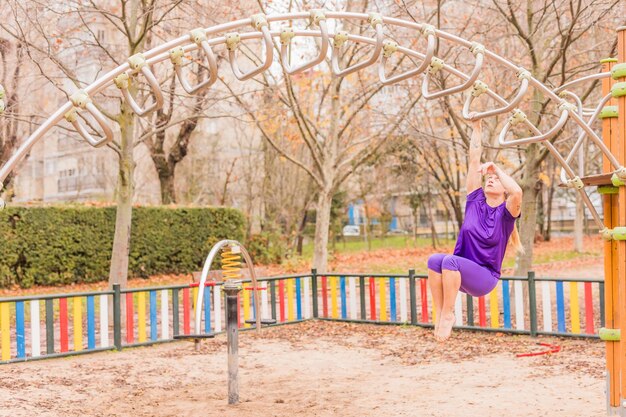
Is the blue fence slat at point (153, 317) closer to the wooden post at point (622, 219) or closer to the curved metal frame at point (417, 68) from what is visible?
the curved metal frame at point (417, 68)

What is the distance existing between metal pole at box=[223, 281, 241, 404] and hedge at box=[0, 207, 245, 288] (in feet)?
37.4

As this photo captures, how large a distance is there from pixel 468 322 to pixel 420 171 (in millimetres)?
18727

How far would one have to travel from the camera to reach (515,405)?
23.9ft

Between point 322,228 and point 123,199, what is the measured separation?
445 cm

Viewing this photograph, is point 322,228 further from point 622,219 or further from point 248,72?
point 248,72

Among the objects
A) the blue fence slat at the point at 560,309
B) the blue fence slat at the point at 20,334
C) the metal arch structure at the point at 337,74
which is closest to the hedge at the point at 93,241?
the blue fence slat at the point at 20,334

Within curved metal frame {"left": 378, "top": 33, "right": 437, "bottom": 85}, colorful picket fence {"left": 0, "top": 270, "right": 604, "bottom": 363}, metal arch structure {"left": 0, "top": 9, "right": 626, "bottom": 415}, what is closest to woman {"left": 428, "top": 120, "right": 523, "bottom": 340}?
metal arch structure {"left": 0, "top": 9, "right": 626, "bottom": 415}

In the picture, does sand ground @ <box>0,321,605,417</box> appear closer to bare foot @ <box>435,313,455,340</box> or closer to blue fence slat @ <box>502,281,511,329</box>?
blue fence slat @ <box>502,281,511,329</box>

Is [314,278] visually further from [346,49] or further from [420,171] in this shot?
[420,171]

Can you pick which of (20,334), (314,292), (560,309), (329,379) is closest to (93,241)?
(314,292)

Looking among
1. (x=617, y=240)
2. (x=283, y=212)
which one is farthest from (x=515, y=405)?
(x=283, y=212)

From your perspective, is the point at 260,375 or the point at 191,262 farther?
the point at 191,262

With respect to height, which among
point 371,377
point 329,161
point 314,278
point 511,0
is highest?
point 511,0

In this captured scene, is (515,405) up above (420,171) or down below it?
below
